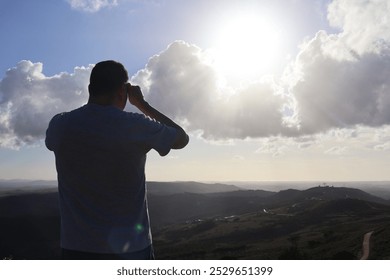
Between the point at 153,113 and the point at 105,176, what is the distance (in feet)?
3.31

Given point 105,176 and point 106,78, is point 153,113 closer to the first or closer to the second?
point 106,78

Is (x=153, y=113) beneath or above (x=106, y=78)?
beneath

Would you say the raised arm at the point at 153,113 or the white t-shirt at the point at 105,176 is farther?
the raised arm at the point at 153,113

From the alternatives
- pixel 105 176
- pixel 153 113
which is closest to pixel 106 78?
pixel 153 113

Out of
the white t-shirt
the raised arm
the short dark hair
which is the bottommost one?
the white t-shirt

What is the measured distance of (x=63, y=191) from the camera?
4.26 meters

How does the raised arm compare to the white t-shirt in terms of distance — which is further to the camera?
the raised arm

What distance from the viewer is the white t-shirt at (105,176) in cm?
399

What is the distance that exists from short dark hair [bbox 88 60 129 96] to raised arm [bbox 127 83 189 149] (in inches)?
7.9

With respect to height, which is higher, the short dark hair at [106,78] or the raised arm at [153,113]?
the short dark hair at [106,78]

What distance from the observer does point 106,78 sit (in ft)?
14.5

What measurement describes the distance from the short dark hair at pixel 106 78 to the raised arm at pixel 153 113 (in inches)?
7.9

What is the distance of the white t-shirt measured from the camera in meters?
3.99

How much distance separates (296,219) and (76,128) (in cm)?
17899
